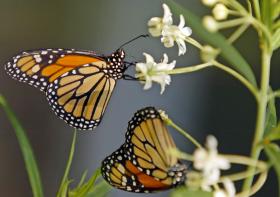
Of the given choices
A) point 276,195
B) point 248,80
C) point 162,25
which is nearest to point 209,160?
point 248,80

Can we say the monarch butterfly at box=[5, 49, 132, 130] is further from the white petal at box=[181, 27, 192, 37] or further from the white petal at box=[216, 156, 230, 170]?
the white petal at box=[216, 156, 230, 170]

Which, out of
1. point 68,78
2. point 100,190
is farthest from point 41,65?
point 100,190

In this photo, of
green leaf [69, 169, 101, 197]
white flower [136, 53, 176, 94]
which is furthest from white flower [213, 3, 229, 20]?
green leaf [69, 169, 101, 197]

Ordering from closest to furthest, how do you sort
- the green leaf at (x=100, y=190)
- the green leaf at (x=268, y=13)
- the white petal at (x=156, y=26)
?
the green leaf at (x=268, y=13), the white petal at (x=156, y=26), the green leaf at (x=100, y=190)

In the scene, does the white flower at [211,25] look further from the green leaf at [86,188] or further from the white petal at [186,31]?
the green leaf at [86,188]

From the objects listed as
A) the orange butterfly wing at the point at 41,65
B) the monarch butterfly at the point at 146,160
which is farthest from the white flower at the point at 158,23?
the orange butterfly wing at the point at 41,65

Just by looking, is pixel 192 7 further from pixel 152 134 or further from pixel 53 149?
pixel 152 134
